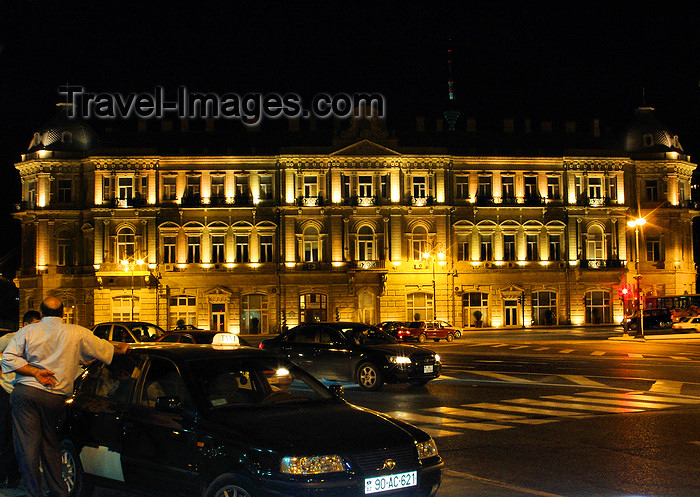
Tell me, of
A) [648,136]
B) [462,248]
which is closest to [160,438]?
[462,248]

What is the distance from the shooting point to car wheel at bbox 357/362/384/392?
64.2 feet

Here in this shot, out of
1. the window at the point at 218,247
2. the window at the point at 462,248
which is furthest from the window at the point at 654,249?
the window at the point at 218,247

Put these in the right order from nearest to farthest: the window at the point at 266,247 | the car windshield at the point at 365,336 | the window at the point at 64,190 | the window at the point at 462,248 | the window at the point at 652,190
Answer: the car windshield at the point at 365,336
the window at the point at 266,247
the window at the point at 64,190
the window at the point at 462,248
the window at the point at 652,190

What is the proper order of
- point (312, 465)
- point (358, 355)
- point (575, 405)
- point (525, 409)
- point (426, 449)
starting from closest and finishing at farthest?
point (312, 465)
point (426, 449)
point (525, 409)
point (575, 405)
point (358, 355)

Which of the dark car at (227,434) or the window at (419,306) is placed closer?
the dark car at (227,434)

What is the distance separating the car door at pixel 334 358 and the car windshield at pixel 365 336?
263 millimetres

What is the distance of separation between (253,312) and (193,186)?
12.0 meters

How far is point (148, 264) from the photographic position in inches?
2598

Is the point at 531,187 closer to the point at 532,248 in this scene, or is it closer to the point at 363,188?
the point at 532,248

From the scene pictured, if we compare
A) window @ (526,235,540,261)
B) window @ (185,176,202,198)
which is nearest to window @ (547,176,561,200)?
window @ (526,235,540,261)

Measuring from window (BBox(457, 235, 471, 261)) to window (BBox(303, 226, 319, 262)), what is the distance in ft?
40.7

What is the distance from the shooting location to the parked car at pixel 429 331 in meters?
51.8

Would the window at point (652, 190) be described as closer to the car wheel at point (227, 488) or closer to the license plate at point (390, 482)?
the license plate at point (390, 482)

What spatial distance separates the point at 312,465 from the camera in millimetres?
6637
